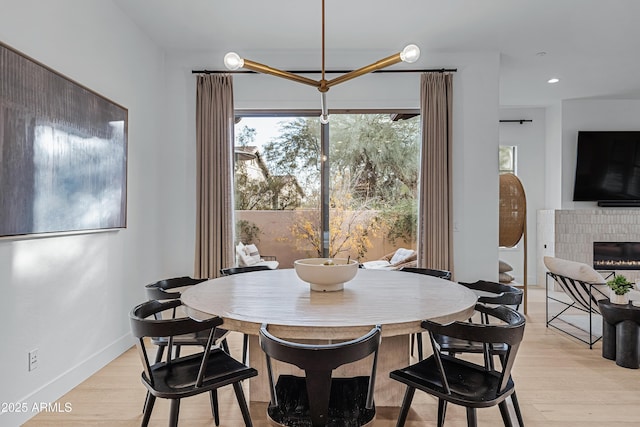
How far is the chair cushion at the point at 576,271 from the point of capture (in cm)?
345

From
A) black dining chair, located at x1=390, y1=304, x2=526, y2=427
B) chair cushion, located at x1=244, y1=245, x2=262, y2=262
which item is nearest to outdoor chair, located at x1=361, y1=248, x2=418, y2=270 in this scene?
chair cushion, located at x1=244, y1=245, x2=262, y2=262

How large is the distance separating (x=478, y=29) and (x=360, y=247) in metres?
2.33

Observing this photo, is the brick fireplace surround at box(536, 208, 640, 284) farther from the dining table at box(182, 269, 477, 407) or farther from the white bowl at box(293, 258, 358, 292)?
the white bowl at box(293, 258, 358, 292)

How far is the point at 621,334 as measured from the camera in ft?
9.97

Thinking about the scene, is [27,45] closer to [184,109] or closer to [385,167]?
[184,109]

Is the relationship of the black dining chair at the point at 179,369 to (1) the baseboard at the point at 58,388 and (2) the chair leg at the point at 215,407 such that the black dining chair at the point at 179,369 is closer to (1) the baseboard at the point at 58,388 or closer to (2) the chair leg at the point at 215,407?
(2) the chair leg at the point at 215,407

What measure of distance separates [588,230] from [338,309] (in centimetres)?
555

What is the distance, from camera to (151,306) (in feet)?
6.29

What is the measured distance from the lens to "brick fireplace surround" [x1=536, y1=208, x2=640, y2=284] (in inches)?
227

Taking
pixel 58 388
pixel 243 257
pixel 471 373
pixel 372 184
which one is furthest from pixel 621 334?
pixel 58 388

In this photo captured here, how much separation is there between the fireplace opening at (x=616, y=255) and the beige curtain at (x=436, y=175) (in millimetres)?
3344

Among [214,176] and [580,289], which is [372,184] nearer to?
[214,176]

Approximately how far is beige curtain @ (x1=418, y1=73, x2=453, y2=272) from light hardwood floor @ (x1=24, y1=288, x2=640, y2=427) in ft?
3.95

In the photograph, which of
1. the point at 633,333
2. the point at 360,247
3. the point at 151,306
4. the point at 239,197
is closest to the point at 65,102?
the point at 151,306
